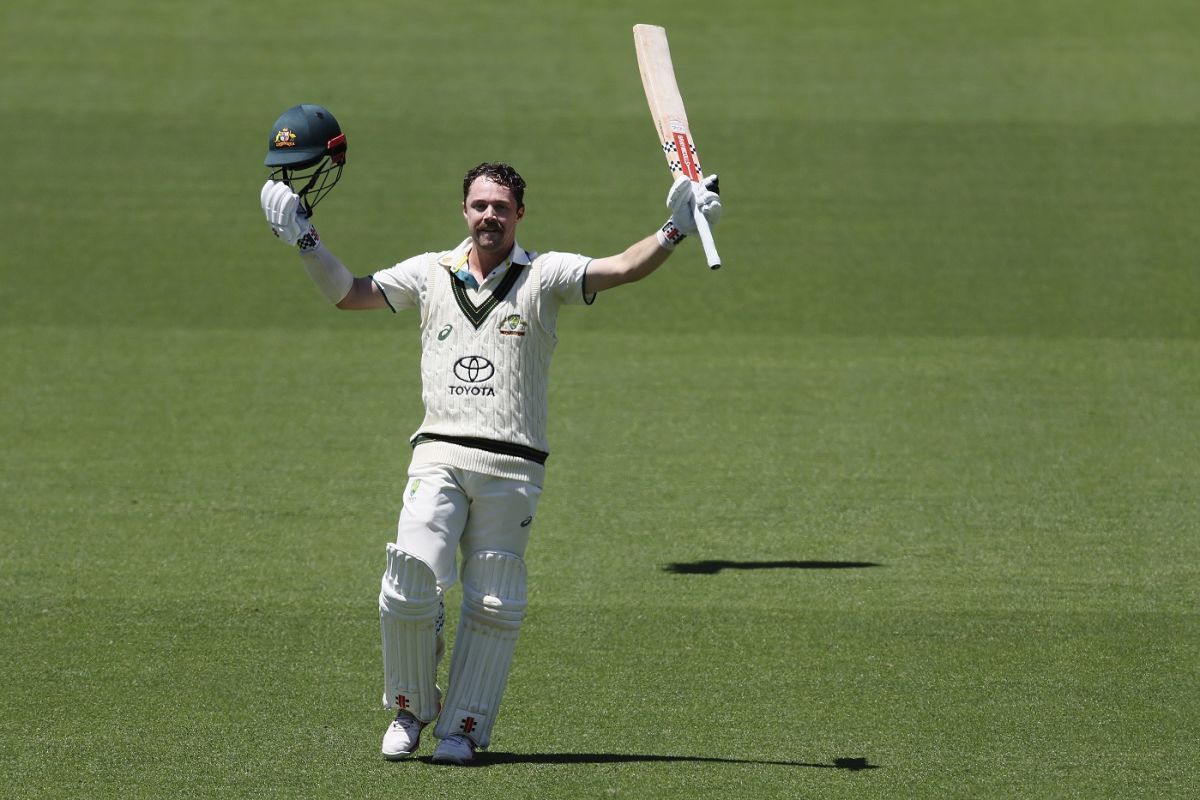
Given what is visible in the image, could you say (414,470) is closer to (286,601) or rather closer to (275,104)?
(286,601)

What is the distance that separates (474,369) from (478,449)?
0.26 m

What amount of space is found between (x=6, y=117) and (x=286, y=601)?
10.1 metres

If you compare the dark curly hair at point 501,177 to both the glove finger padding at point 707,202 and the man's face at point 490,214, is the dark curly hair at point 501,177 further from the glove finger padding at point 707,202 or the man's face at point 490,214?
the glove finger padding at point 707,202

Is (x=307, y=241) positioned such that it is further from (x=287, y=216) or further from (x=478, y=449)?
(x=478, y=449)

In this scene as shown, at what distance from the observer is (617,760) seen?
5.29m

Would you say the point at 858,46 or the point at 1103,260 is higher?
the point at 858,46

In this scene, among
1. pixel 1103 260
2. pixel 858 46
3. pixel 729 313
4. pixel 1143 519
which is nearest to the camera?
pixel 1143 519

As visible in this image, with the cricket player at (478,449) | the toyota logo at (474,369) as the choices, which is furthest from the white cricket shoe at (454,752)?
the toyota logo at (474,369)

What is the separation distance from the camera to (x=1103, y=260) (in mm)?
12695

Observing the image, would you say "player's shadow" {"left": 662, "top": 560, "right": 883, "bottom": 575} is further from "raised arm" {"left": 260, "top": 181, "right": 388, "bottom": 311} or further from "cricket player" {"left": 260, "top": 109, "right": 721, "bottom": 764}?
"raised arm" {"left": 260, "top": 181, "right": 388, "bottom": 311}

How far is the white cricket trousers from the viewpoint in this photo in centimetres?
518

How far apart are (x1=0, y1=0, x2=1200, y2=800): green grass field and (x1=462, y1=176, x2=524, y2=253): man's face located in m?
1.63

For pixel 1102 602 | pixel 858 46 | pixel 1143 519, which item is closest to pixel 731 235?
pixel 858 46

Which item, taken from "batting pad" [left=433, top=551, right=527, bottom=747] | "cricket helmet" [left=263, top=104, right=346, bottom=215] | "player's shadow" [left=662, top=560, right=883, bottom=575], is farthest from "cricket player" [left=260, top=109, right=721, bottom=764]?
"player's shadow" [left=662, top=560, right=883, bottom=575]
